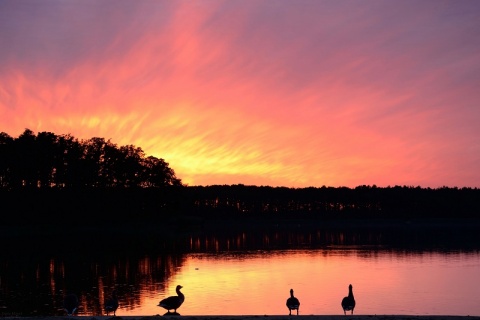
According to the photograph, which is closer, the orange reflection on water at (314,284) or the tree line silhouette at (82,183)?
the orange reflection on water at (314,284)

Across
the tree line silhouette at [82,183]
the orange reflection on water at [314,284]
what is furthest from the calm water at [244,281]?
the tree line silhouette at [82,183]

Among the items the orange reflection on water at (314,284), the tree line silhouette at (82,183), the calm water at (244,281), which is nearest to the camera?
the orange reflection on water at (314,284)

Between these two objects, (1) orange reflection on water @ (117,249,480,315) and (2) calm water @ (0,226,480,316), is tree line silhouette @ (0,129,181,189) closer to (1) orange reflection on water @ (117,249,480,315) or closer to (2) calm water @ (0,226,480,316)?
(2) calm water @ (0,226,480,316)

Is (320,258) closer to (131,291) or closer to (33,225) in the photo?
(131,291)

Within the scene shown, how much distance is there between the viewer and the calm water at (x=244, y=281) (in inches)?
1455

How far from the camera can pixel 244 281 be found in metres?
50.0

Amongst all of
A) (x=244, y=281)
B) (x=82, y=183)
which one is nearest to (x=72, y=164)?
(x=82, y=183)

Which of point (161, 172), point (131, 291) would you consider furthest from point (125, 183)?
point (131, 291)

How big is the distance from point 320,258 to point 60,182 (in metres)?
108

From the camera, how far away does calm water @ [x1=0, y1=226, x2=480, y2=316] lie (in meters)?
37.0

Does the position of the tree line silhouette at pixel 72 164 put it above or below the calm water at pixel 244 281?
above

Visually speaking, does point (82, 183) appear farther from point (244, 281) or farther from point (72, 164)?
point (244, 281)

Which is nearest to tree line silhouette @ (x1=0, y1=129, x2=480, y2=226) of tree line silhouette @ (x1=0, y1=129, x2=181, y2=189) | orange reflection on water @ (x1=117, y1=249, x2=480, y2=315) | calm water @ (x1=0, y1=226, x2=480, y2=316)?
tree line silhouette @ (x1=0, y1=129, x2=181, y2=189)

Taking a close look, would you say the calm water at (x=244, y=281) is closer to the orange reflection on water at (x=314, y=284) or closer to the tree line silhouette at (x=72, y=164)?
the orange reflection on water at (x=314, y=284)
